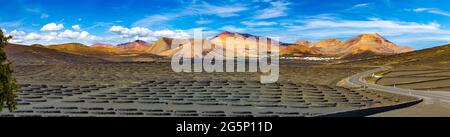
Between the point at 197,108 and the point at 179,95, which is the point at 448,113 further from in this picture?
the point at 179,95

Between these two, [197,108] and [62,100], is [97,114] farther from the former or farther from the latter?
[62,100]

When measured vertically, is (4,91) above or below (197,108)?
above

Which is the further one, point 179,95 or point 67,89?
point 67,89

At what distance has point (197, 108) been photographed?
6750cm

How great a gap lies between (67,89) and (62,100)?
14923 mm

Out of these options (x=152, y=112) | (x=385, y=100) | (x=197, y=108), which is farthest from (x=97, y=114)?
(x=385, y=100)

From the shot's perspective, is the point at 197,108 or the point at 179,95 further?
the point at 179,95

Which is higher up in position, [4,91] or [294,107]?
[4,91]
